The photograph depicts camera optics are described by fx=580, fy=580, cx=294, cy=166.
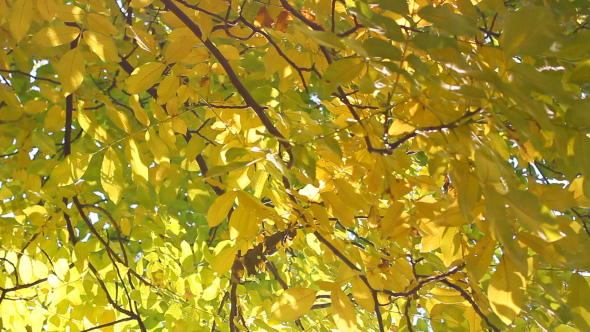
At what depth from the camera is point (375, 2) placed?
84 cm

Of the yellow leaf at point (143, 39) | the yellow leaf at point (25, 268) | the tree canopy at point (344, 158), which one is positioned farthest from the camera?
the yellow leaf at point (25, 268)

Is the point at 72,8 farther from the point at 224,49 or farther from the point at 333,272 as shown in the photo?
the point at 333,272

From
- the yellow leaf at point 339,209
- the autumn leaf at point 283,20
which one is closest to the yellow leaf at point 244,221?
the yellow leaf at point 339,209

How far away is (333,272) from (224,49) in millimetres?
803

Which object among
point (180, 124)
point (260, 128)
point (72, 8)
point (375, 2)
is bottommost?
point (375, 2)

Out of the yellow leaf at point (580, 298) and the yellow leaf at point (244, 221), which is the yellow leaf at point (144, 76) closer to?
the yellow leaf at point (244, 221)

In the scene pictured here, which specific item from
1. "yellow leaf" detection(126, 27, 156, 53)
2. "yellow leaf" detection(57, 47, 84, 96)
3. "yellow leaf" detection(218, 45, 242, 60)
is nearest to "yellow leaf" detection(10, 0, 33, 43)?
"yellow leaf" detection(57, 47, 84, 96)

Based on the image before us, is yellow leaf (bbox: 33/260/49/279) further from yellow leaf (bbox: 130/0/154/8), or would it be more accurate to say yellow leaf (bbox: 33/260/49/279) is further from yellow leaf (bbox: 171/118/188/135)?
yellow leaf (bbox: 130/0/154/8)

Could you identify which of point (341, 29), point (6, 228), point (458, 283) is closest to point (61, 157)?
point (6, 228)

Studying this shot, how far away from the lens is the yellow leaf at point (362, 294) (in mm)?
1271

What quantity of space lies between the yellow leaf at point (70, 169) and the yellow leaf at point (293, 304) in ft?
2.17

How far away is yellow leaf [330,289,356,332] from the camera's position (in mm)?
1240

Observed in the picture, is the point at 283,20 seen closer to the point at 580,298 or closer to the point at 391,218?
the point at 391,218

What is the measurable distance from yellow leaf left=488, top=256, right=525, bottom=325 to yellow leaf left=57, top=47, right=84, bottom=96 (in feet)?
3.37
